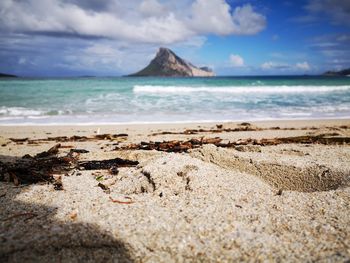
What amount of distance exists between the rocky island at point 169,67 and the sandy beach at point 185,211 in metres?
109

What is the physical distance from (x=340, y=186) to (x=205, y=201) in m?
1.69

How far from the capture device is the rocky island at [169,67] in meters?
112

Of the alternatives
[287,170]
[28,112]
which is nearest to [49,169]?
[287,170]

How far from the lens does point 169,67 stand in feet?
379

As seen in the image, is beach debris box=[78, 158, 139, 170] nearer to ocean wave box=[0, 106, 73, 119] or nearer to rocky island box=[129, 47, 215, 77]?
ocean wave box=[0, 106, 73, 119]

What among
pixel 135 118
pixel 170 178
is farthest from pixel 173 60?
pixel 170 178

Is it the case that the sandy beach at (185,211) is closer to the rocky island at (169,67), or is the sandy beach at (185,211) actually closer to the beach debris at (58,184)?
the beach debris at (58,184)

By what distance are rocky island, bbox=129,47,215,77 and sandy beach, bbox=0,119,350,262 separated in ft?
359

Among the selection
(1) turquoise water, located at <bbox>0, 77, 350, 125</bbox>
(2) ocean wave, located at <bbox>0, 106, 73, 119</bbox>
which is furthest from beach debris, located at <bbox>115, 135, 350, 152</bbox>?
(2) ocean wave, located at <bbox>0, 106, 73, 119</bbox>

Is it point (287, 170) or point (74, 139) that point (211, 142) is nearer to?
point (287, 170)

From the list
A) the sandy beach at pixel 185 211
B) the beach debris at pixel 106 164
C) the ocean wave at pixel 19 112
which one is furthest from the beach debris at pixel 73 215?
the ocean wave at pixel 19 112

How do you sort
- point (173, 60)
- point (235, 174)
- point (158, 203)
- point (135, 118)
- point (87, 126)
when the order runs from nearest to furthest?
point (158, 203) < point (235, 174) < point (87, 126) < point (135, 118) < point (173, 60)

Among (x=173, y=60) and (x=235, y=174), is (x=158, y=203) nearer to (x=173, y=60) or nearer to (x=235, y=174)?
(x=235, y=174)

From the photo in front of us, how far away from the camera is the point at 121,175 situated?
3576 mm
